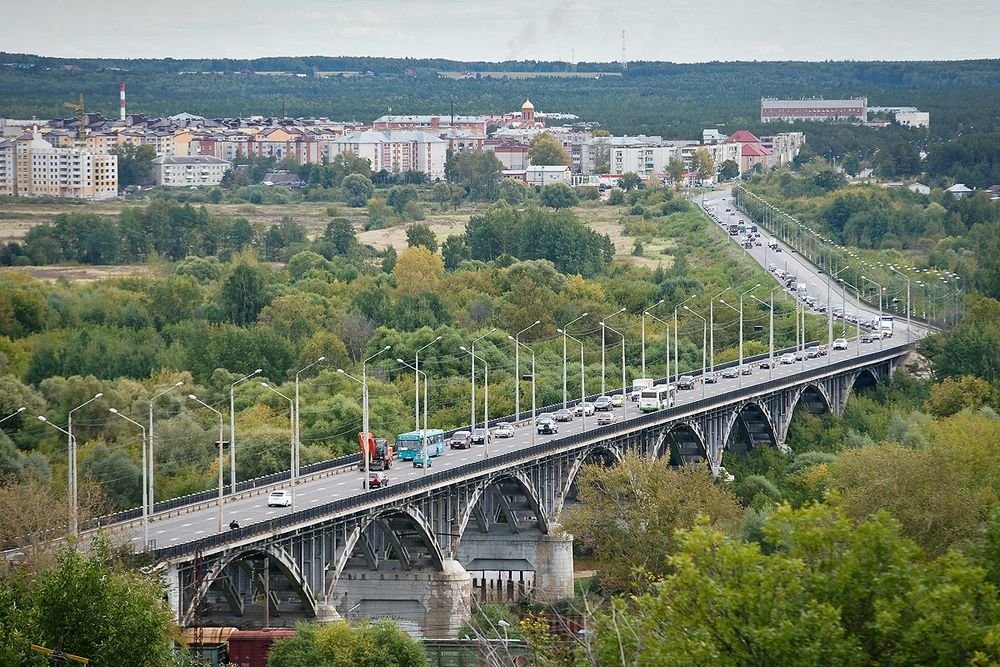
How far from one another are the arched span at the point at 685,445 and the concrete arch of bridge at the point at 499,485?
48.6 ft

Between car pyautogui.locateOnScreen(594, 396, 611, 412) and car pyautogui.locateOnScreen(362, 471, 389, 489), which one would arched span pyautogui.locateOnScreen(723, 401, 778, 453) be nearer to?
car pyautogui.locateOnScreen(594, 396, 611, 412)

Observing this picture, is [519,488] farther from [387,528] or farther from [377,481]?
[377,481]

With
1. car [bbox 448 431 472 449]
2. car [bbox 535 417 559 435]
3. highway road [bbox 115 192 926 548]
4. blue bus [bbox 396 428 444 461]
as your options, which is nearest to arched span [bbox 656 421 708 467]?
highway road [bbox 115 192 926 548]

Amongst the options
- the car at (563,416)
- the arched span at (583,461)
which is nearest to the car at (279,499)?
the arched span at (583,461)

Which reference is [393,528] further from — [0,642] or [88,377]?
[88,377]

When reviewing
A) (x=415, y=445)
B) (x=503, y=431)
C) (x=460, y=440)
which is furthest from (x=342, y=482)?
(x=503, y=431)

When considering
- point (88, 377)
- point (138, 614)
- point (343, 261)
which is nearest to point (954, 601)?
point (138, 614)

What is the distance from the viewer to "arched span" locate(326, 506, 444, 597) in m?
64.8

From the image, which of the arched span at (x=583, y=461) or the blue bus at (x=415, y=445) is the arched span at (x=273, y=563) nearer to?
the blue bus at (x=415, y=445)

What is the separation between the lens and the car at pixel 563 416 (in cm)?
9189

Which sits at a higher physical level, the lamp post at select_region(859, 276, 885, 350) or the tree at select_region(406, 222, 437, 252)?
the tree at select_region(406, 222, 437, 252)

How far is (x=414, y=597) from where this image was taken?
232ft

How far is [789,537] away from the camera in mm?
38812

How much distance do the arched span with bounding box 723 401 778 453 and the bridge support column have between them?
3392cm
